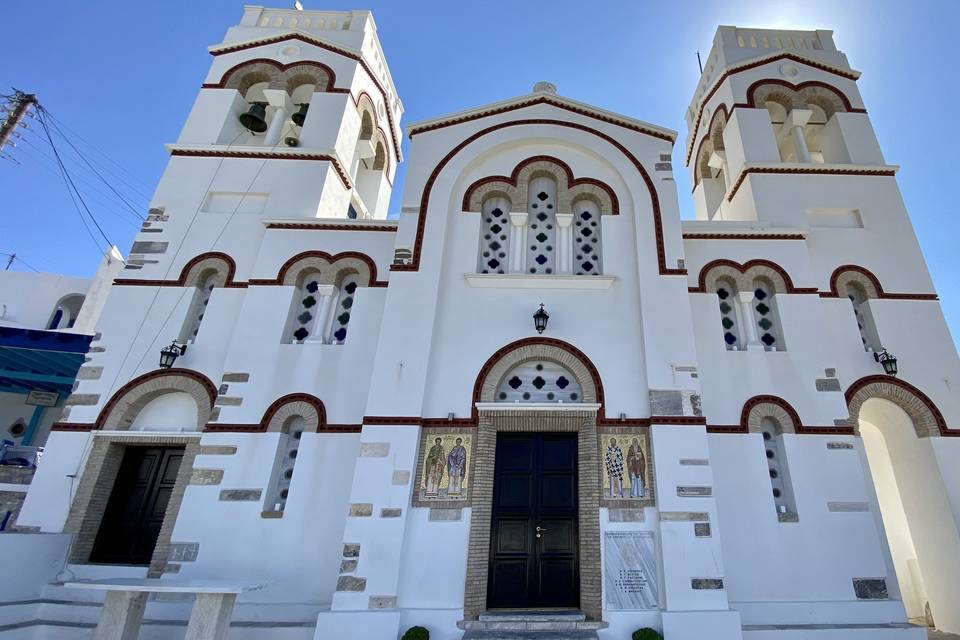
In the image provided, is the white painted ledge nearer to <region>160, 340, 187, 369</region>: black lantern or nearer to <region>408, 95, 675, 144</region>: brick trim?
<region>160, 340, 187, 369</region>: black lantern

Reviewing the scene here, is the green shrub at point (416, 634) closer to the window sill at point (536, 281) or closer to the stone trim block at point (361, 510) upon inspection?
the stone trim block at point (361, 510)

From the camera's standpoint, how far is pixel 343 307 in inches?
396

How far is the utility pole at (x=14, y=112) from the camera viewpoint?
16219mm

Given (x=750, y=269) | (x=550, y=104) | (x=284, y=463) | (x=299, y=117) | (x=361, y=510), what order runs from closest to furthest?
(x=361, y=510) → (x=284, y=463) → (x=750, y=269) → (x=550, y=104) → (x=299, y=117)

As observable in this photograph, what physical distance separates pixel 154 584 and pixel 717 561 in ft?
23.5

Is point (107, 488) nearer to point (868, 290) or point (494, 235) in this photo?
point (494, 235)

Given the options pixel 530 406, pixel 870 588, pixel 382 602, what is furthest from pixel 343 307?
pixel 870 588

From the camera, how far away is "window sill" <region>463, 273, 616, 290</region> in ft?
29.2

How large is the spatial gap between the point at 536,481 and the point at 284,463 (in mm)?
4239

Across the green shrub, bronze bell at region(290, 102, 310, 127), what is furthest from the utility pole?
the green shrub

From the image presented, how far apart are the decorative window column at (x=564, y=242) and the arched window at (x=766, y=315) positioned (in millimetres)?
3653

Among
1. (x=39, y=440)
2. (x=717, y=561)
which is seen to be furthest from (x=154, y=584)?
(x=39, y=440)

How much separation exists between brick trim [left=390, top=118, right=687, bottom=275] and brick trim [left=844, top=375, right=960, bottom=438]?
12.7ft

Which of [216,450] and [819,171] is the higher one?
[819,171]
